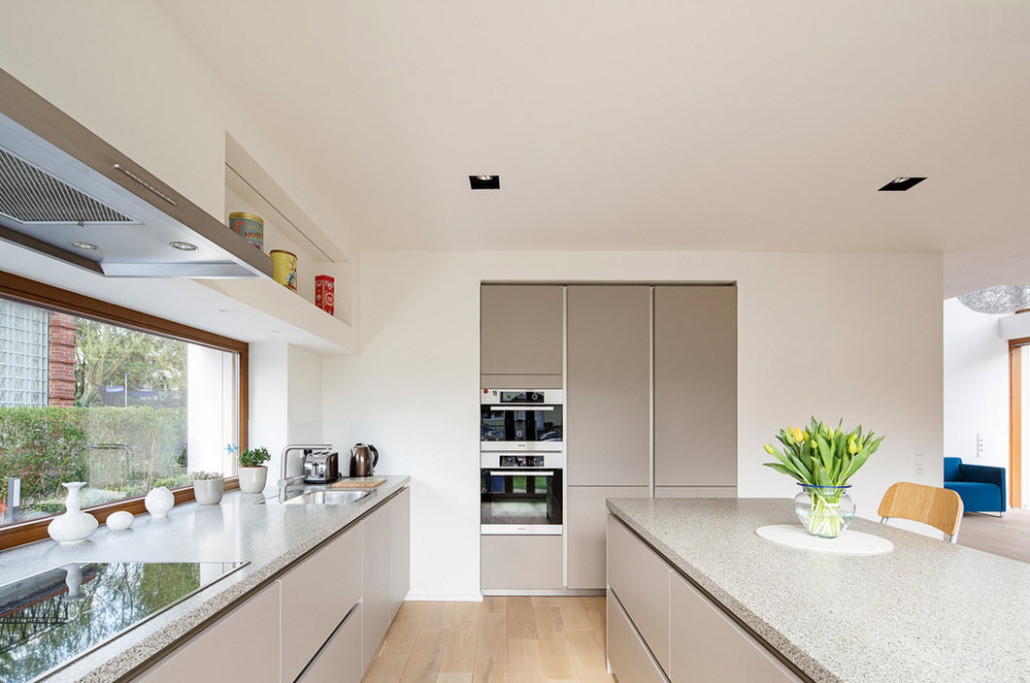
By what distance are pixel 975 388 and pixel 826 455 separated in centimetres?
861

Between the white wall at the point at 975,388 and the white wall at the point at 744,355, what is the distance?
539cm

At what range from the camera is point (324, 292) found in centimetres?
369

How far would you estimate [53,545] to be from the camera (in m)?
1.83

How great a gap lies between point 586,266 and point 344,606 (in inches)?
106

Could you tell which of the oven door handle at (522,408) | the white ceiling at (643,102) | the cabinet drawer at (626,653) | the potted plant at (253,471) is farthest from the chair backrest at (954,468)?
the potted plant at (253,471)

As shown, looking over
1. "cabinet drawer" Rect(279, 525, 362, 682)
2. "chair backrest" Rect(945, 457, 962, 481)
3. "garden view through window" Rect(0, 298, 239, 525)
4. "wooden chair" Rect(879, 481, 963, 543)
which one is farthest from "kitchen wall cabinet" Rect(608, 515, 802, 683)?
"chair backrest" Rect(945, 457, 962, 481)

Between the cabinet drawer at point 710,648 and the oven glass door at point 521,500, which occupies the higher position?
the cabinet drawer at point 710,648

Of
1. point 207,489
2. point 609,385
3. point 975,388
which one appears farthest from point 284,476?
point 975,388

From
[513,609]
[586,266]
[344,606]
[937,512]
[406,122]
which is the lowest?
[513,609]

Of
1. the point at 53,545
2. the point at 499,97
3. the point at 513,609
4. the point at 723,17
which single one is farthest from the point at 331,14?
the point at 513,609

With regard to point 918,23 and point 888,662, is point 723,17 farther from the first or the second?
point 888,662

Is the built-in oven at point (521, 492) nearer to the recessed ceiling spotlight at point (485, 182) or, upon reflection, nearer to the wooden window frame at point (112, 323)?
the wooden window frame at point (112, 323)

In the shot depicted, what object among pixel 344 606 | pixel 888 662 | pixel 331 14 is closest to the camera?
pixel 888 662

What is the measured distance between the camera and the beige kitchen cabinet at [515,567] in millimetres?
4125
